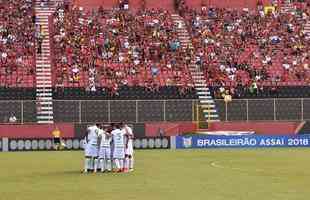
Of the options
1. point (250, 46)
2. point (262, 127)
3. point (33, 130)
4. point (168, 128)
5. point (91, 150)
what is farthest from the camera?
point (250, 46)

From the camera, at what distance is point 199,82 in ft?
186

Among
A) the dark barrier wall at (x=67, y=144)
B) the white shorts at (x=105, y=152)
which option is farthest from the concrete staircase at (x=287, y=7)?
the white shorts at (x=105, y=152)

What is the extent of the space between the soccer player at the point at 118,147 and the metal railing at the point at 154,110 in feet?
59.1

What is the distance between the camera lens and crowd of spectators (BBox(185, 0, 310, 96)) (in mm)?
57312

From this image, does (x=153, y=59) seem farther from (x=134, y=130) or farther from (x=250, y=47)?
(x=134, y=130)

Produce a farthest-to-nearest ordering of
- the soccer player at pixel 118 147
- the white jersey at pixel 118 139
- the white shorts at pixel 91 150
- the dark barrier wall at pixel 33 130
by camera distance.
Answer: the dark barrier wall at pixel 33 130
the white jersey at pixel 118 139
the soccer player at pixel 118 147
the white shorts at pixel 91 150

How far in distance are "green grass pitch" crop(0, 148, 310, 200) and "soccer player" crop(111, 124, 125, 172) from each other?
0.75 m

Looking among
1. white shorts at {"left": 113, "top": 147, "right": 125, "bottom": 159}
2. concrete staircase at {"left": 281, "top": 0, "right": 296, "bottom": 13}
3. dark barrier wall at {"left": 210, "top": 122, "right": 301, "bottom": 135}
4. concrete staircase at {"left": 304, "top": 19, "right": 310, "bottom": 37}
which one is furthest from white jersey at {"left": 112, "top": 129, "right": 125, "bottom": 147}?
concrete staircase at {"left": 281, "top": 0, "right": 296, "bottom": 13}

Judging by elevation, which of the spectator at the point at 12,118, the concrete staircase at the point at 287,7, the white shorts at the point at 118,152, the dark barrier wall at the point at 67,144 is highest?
the concrete staircase at the point at 287,7

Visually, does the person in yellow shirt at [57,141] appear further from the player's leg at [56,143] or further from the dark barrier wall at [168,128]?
the dark barrier wall at [168,128]

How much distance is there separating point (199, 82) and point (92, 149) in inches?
1077

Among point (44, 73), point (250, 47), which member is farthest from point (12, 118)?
point (250, 47)

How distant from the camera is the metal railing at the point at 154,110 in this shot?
160 feet

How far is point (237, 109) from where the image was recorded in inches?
1994
